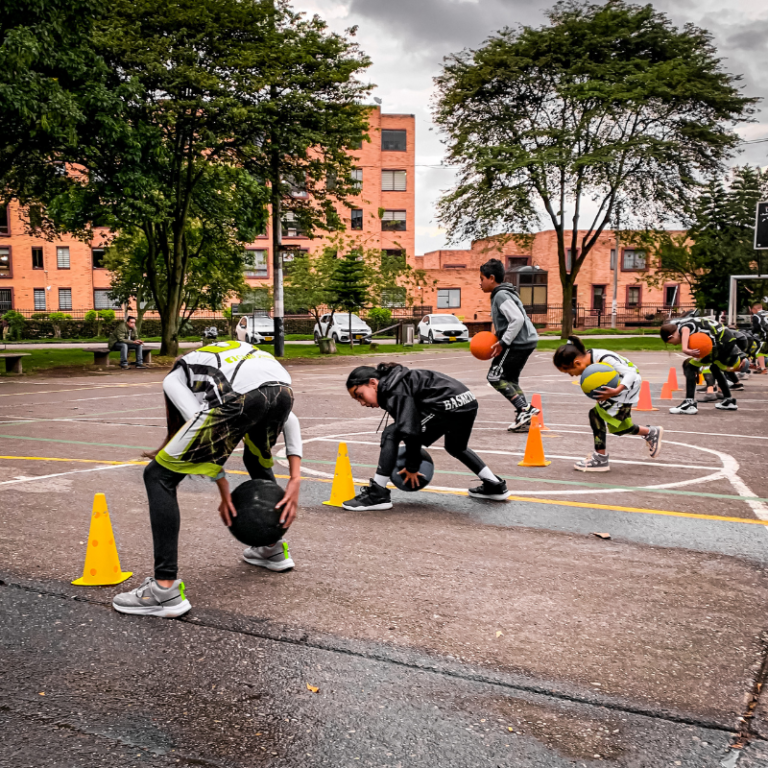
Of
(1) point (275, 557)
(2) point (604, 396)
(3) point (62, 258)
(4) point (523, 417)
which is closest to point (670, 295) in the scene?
(3) point (62, 258)

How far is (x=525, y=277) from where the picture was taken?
6525 cm

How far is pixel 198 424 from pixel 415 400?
2.36 meters

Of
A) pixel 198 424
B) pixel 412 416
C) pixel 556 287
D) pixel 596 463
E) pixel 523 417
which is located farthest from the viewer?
pixel 556 287

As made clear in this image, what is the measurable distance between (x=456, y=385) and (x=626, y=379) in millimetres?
2161

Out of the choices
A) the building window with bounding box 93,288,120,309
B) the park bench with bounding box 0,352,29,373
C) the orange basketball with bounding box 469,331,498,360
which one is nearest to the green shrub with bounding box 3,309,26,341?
the building window with bounding box 93,288,120,309

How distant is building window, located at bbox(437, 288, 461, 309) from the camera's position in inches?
2539

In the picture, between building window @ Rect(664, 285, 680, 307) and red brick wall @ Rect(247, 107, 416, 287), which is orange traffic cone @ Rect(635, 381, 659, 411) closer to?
red brick wall @ Rect(247, 107, 416, 287)

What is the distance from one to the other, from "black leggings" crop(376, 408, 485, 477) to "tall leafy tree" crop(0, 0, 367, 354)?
16.1 m

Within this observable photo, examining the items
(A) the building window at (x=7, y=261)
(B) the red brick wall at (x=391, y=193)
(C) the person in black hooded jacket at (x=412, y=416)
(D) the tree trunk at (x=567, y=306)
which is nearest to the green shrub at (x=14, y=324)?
(A) the building window at (x=7, y=261)

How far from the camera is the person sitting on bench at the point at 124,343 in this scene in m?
24.3

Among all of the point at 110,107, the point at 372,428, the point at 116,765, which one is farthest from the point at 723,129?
the point at 116,765

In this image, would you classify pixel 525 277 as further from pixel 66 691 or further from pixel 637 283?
pixel 66 691

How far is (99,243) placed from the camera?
202 ft

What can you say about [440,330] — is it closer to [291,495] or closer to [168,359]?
[168,359]
